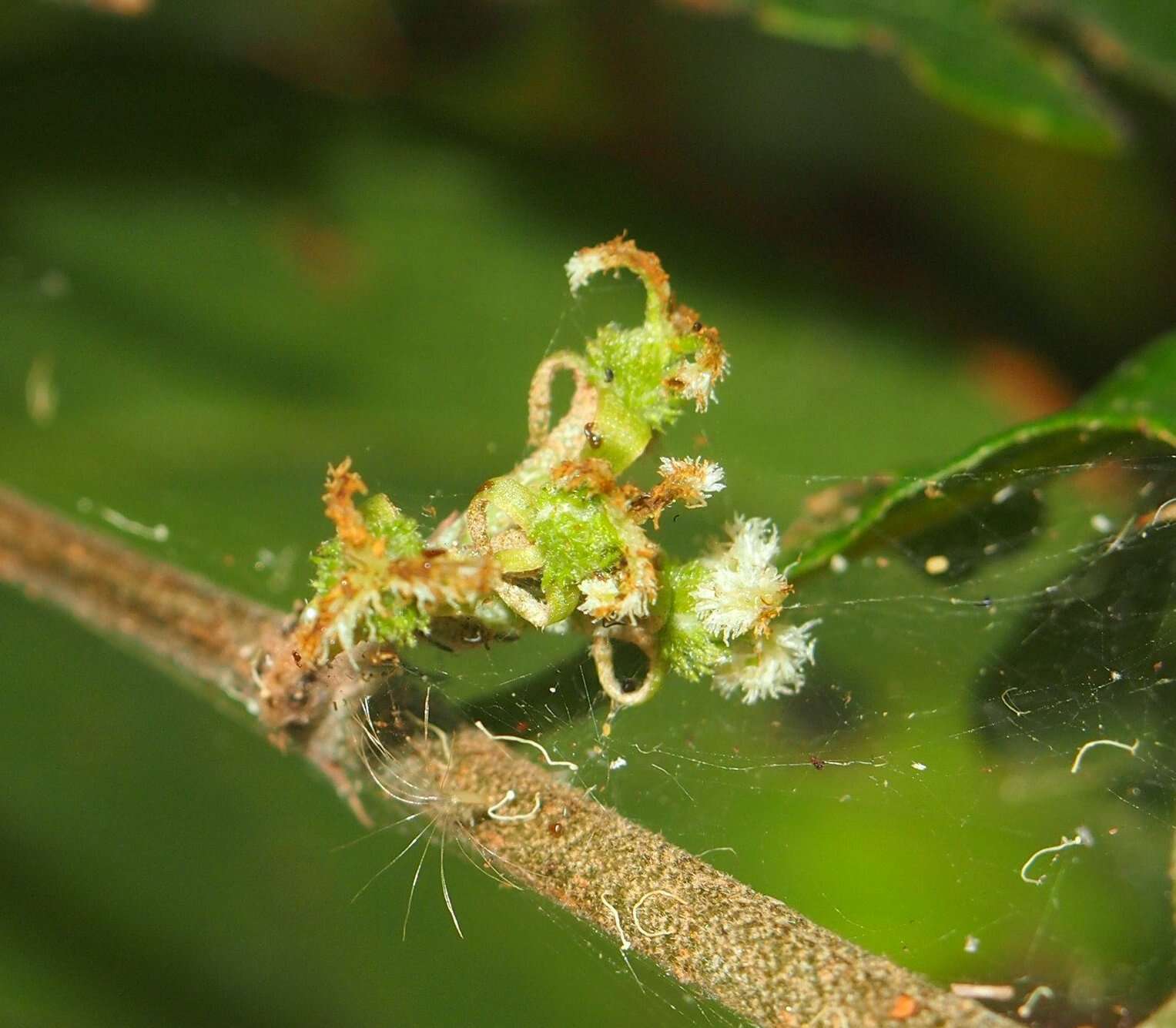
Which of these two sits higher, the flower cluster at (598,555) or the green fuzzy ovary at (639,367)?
the green fuzzy ovary at (639,367)

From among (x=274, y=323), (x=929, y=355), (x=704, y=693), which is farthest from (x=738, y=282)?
(x=704, y=693)

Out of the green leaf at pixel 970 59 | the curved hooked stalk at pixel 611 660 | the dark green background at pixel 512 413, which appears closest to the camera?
the curved hooked stalk at pixel 611 660

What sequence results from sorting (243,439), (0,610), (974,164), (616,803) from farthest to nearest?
(974,164) → (243,439) → (0,610) → (616,803)

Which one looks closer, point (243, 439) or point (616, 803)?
point (616, 803)

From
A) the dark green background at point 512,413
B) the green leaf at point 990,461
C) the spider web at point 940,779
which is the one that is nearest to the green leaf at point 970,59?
the dark green background at point 512,413

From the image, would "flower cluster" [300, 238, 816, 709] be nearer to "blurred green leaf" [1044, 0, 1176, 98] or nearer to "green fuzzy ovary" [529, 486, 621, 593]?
"green fuzzy ovary" [529, 486, 621, 593]

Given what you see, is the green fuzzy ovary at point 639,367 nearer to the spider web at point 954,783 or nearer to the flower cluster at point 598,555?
the flower cluster at point 598,555

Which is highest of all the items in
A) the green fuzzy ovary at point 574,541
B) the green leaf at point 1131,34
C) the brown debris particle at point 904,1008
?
the green leaf at point 1131,34

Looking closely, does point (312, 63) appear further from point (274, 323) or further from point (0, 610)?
point (0, 610)

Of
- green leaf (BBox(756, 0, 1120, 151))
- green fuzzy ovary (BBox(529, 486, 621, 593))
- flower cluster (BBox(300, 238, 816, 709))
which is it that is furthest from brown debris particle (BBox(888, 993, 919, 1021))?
green leaf (BBox(756, 0, 1120, 151))
